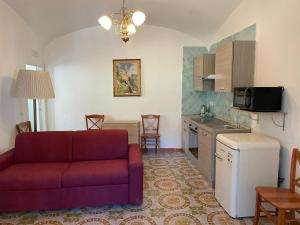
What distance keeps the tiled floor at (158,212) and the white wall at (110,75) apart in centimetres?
228

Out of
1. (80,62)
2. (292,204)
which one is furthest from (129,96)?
(292,204)

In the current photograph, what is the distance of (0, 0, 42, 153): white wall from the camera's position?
11.7 feet

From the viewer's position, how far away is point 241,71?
11.1ft

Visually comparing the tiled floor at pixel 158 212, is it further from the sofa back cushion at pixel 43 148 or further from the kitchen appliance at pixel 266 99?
the kitchen appliance at pixel 266 99

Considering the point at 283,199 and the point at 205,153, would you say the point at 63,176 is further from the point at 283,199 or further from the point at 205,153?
the point at 283,199

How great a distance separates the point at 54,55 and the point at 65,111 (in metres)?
1.34

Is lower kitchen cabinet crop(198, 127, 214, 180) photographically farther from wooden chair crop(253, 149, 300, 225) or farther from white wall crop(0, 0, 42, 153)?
white wall crop(0, 0, 42, 153)

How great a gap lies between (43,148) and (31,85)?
0.94 metres

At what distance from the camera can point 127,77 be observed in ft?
18.4

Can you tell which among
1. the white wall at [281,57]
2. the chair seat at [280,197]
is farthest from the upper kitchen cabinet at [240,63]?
the chair seat at [280,197]

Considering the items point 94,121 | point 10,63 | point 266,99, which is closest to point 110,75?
point 94,121

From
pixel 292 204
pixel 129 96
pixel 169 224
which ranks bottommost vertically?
pixel 169 224

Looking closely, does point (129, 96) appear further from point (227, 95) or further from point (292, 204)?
point (292, 204)

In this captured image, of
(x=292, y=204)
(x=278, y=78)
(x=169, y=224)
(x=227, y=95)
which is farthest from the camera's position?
(x=227, y=95)
